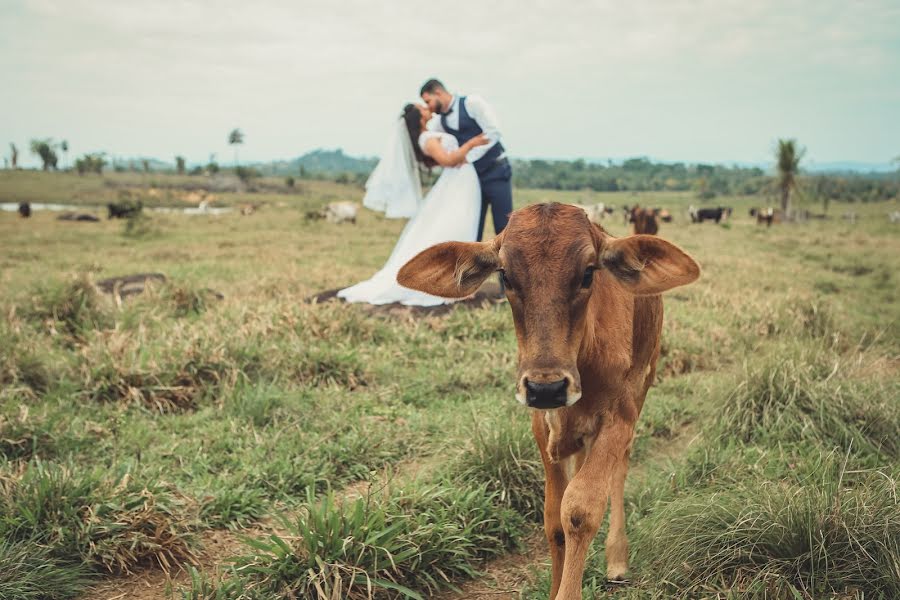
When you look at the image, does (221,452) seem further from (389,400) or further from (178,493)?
(389,400)

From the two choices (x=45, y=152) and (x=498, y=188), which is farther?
(x=45, y=152)

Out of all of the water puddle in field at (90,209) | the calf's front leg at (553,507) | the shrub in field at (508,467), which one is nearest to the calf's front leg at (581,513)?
the calf's front leg at (553,507)

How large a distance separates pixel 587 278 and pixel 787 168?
38.6m

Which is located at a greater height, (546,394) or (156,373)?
(546,394)

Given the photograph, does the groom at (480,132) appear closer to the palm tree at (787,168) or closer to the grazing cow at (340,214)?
the grazing cow at (340,214)

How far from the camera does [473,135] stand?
27.1 feet

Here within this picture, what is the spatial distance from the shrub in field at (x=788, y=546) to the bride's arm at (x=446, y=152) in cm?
553

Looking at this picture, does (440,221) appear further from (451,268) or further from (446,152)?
(451,268)

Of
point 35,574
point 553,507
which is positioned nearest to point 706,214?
point 553,507

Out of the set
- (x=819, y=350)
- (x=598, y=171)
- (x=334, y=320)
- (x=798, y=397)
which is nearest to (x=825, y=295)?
(x=819, y=350)

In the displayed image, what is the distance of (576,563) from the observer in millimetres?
2727

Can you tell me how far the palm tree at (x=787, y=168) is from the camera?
119 feet

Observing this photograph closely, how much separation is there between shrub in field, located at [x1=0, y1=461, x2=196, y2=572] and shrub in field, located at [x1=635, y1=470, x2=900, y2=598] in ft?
7.61

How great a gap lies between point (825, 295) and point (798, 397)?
708cm
